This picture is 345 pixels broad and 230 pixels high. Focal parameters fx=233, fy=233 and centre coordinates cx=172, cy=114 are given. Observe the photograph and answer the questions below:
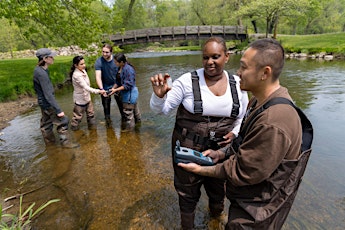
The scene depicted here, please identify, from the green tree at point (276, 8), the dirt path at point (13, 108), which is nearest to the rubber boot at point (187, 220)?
the dirt path at point (13, 108)

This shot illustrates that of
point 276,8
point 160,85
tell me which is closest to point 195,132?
Answer: point 160,85

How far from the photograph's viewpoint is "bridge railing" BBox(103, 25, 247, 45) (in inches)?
1309

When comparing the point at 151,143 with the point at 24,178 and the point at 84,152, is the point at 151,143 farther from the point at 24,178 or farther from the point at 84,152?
the point at 24,178

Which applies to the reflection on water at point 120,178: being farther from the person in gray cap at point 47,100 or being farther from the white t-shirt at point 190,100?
the white t-shirt at point 190,100

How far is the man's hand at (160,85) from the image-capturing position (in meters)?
2.26

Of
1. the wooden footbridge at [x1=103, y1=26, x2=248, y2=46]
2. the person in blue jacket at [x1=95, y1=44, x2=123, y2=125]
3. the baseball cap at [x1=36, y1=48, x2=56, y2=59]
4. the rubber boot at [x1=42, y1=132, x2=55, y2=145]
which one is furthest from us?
the wooden footbridge at [x1=103, y1=26, x2=248, y2=46]

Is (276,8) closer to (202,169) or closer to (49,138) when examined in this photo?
(49,138)

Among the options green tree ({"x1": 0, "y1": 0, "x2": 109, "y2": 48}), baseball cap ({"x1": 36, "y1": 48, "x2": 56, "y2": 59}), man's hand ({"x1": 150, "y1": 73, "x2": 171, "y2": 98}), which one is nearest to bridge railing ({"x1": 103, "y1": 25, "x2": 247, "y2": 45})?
green tree ({"x1": 0, "y1": 0, "x2": 109, "y2": 48})

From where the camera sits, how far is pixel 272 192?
5.29 feet

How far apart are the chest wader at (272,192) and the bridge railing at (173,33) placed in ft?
111

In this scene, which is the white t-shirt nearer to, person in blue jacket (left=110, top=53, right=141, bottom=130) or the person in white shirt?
person in blue jacket (left=110, top=53, right=141, bottom=130)

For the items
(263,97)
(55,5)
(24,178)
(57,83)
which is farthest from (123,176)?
(57,83)

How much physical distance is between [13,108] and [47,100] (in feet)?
17.9

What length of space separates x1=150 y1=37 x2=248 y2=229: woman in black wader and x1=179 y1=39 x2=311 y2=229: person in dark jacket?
691 mm
